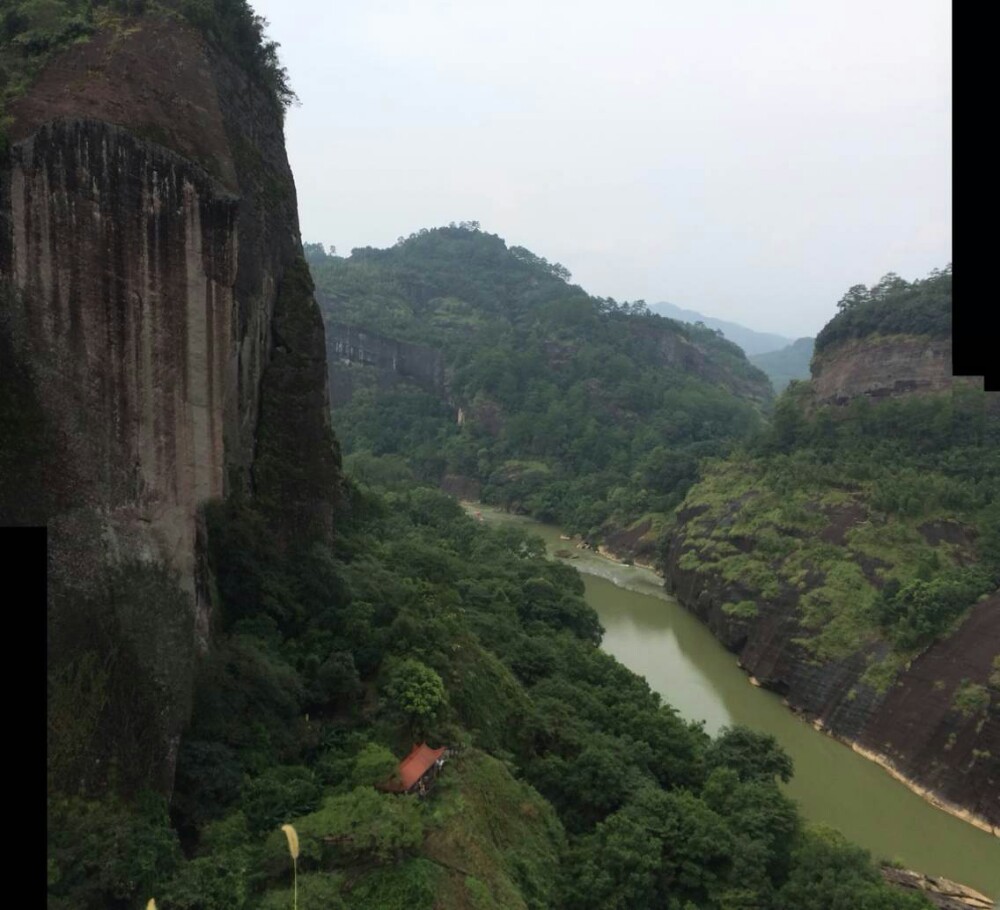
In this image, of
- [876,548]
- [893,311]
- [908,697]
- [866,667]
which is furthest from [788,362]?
[908,697]

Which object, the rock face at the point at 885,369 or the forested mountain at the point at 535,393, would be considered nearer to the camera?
the rock face at the point at 885,369

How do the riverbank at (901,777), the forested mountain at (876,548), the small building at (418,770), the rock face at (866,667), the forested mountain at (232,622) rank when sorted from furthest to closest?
the forested mountain at (876,548), the rock face at (866,667), the riverbank at (901,777), the small building at (418,770), the forested mountain at (232,622)

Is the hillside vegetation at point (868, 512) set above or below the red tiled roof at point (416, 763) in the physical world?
above

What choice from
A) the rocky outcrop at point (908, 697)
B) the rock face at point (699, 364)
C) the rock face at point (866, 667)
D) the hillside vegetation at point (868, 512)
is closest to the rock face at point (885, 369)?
the hillside vegetation at point (868, 512)

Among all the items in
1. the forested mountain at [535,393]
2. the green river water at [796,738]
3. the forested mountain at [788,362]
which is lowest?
the green river water at [796,738]

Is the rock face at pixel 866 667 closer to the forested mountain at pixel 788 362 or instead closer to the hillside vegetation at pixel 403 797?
the hillside vegetation at pixel 403 797

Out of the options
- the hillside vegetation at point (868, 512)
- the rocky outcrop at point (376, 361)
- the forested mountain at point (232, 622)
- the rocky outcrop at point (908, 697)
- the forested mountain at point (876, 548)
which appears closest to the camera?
the forested mountain at point (232, 622)

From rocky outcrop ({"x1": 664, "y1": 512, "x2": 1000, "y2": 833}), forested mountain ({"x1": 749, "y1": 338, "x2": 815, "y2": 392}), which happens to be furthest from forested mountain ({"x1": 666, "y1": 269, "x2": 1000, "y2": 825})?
forested mountain ({"x1": 749, "y1": 338, "x2": 815, "y2": 392})

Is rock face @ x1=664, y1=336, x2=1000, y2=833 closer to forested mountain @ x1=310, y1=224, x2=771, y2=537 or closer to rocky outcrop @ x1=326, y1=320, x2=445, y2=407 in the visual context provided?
forested mountain @ x1=310, y1=224, x2=771, y2=537
